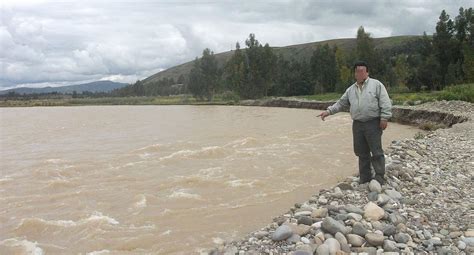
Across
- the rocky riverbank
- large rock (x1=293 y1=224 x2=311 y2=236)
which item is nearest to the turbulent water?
the rocky riverbank

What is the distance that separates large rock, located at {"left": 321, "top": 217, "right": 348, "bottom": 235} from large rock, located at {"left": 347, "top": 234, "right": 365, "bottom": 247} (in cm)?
12

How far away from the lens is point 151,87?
182 meters

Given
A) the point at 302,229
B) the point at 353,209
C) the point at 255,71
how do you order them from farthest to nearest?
the point at 255,71 → the point at 353,209 → the point at 302,229

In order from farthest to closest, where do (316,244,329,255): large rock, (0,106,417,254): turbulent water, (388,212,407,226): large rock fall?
(0,106,417,254): turbulent water, (388,212,407,226): large rock, (316,244,329,255): large rock

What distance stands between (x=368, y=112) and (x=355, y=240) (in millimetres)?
2717

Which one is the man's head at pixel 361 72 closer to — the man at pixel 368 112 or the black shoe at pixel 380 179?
the man at pixel 368 112

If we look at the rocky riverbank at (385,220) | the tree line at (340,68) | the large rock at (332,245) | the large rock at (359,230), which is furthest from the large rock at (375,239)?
the tree line at (340,68)

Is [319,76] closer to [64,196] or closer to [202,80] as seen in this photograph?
[202,80]

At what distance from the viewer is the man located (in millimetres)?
7387

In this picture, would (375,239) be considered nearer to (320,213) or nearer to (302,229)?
(302,229)

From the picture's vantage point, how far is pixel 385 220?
625 cm

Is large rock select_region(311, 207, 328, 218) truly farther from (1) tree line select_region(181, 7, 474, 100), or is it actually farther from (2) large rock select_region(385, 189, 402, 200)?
(1) tree line select_region(181, 7, 474, 100)

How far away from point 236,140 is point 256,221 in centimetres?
1356

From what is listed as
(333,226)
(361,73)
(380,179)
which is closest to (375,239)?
(333,226)
